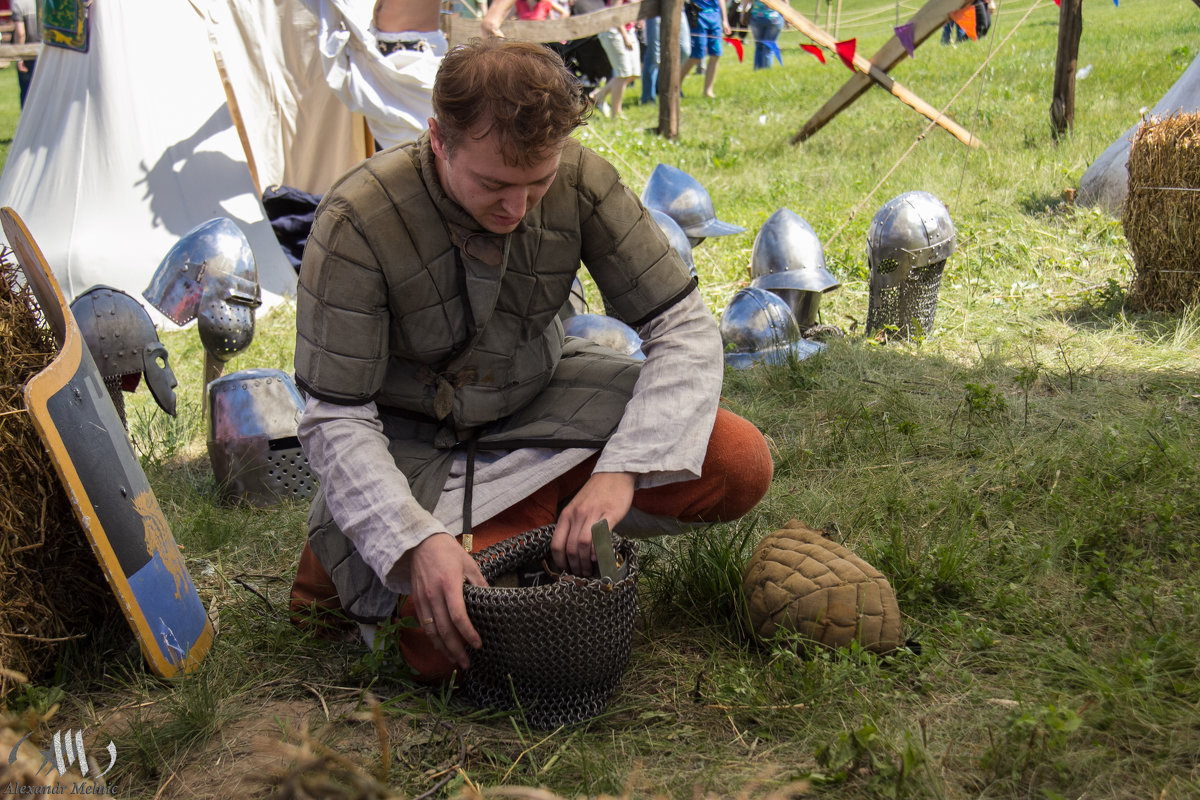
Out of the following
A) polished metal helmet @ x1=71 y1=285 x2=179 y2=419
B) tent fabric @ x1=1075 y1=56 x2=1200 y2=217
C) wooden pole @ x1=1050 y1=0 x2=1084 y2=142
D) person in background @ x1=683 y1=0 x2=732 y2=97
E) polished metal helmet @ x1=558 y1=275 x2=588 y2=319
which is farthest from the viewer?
person in background @ x1=683 y1=0 x2=732 y2=97

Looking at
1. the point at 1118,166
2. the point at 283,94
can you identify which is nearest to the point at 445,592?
the point at 283,94

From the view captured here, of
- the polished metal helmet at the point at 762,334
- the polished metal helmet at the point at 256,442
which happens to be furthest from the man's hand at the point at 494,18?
the polished metal helmet at the point at 256,442

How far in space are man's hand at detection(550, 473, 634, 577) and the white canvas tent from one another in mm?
4120

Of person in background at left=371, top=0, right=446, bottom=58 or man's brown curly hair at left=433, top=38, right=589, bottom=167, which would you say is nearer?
man's brown curly hair at left=433, top=38, right=589, bottom=167

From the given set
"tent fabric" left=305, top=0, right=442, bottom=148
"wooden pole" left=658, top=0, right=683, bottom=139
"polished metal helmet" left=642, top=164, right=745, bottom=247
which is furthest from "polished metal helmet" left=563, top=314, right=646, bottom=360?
"wooden pole" left=658, top=0, right=683, bottom=139

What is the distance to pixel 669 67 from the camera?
9.04 metres

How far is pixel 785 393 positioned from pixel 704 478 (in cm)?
174

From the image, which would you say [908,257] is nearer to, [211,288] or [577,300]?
[577,300]

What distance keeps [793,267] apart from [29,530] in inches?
134

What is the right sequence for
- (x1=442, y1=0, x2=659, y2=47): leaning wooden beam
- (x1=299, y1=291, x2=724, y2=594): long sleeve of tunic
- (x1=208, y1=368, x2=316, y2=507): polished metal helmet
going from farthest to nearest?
(x1=442, y1=0, x2=659, y2=47): leaning wooden beam < (x1=208, y1=368, x2=316, y2=507): polished metal helmet < (x1=299, y1=291, x2=724, y2=594): long sleeve of tunic

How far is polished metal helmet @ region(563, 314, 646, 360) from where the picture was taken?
12.1 ft

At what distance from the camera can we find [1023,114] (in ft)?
28.6

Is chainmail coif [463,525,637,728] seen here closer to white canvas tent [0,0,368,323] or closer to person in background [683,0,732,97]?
white canvas tent [0,0,368,323]

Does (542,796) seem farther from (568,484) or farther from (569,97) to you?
(568,484)
